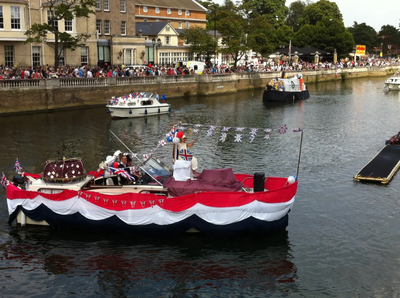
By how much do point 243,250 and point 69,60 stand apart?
46250 millimetres

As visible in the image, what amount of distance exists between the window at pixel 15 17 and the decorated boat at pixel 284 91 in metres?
27.4

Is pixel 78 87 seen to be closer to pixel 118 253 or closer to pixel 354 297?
pixel 118 253

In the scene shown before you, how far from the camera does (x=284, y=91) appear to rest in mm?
61969

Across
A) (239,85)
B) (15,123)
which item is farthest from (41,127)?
(239,85)

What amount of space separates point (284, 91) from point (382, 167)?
3575 centimetres

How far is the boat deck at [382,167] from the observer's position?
25.1 meters

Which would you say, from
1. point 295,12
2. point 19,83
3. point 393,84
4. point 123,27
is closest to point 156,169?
point 19,83

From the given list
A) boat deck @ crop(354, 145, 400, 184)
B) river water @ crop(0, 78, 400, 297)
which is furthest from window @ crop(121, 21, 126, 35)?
boat deck @ crop(354, 145, 400, 184)

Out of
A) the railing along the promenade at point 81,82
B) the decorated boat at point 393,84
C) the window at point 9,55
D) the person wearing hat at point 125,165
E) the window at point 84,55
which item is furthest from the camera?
the decorated boat at point 393,84

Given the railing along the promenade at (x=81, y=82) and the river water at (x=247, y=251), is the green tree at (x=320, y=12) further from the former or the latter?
the river water at (x=247, y=251)

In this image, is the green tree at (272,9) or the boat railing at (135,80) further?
the green tree at (272,9)

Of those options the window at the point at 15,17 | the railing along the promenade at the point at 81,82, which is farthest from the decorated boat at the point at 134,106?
the window at the point at 15,17

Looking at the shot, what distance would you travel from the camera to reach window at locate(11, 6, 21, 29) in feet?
169

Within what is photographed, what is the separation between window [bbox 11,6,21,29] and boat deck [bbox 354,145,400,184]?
37655 millimetres
